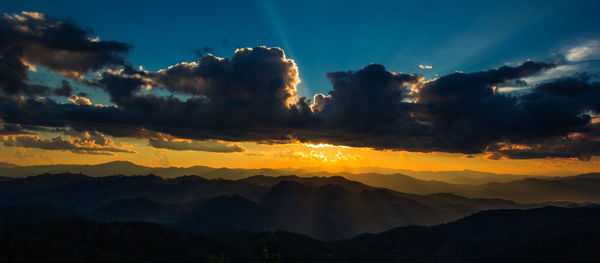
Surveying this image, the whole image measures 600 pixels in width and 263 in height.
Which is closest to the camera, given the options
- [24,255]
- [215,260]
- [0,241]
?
[215,260]

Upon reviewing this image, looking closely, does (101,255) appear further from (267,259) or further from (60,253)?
(267,259)

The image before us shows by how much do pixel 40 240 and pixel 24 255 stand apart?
83.6 feet

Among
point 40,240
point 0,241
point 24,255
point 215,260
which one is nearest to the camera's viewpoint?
point 215,260

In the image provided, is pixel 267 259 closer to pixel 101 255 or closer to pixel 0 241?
pixel 101 255

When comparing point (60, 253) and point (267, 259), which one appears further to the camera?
point (60, 253)

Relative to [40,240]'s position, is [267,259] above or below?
above

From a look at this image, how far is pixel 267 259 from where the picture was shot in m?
39.9

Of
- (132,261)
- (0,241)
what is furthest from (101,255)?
(0,241)

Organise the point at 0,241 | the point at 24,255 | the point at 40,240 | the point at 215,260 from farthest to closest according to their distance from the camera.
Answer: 1. the point at 40,240
2. the point at 0,241
3. the point at 24,255
4. the point at 215,260

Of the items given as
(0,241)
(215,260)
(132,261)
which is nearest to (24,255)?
(0,241)

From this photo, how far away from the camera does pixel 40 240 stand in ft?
612

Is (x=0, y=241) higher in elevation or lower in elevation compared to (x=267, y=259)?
lower

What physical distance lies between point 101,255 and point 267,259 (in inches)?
7479

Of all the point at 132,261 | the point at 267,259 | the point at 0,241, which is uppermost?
the point at 267,259
